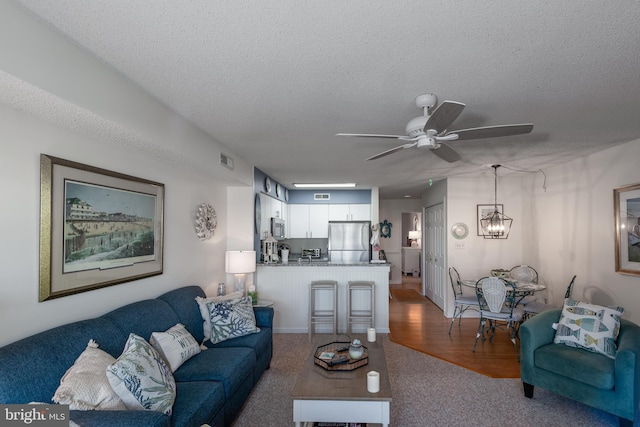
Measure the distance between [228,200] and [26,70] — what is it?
11.1 feet

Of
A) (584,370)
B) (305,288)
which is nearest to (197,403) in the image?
(584,370)

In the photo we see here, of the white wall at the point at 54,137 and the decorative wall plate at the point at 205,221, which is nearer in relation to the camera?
the white wall at the point at 54,137

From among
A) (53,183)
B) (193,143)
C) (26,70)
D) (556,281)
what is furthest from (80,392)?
(556,281)

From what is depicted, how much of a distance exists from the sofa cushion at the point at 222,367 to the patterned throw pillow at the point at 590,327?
109 inches

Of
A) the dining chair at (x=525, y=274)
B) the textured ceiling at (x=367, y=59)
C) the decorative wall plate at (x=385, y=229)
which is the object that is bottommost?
the dining chair at (x=525, y=274)

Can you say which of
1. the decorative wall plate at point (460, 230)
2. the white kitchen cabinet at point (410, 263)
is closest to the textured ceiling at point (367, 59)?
the decorative wall plate at point (460, 230)

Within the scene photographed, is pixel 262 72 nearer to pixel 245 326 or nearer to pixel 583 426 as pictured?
A: pixel 245 326

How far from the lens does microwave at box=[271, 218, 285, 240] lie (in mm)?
6132

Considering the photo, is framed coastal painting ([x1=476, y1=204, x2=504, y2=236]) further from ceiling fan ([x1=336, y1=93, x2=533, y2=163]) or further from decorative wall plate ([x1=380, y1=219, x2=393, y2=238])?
ceiling fan ([x1=336, y1=93, x2=533, y2=163])

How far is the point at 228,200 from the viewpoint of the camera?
4.89m

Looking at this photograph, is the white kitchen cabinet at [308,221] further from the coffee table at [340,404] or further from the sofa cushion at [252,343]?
the coffee table at [340,404]

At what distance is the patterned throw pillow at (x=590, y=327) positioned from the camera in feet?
9.30

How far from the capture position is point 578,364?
272cm

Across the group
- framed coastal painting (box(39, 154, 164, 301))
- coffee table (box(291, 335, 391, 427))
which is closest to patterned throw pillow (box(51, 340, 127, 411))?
framed coastal painting (box(39, 154, 164, 301))
